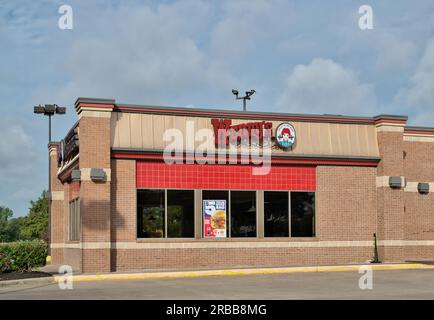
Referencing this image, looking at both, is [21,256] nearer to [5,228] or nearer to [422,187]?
[422,187]

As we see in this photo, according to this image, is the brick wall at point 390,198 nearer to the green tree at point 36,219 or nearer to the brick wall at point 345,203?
the brick wall at point 345,203

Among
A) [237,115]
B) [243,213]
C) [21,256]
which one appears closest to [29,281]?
[21,256]

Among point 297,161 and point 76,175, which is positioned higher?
point 297,161

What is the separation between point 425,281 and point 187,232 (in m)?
9.73

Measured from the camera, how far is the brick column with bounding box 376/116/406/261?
1137 inches

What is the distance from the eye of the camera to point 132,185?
1051 inches

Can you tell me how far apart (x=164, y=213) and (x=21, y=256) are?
5.59 metres

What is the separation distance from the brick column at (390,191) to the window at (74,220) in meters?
12.7

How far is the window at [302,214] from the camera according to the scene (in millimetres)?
28531

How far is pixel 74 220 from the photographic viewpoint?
30.2 meters

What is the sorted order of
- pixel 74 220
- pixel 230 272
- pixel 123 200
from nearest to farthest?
pixel 230 272, pixel 123 200, pixel 74 220

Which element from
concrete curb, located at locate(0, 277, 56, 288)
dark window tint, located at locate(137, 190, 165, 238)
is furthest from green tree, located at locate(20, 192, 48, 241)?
concrete curb, located at locate(0, 277, 56, 288)
